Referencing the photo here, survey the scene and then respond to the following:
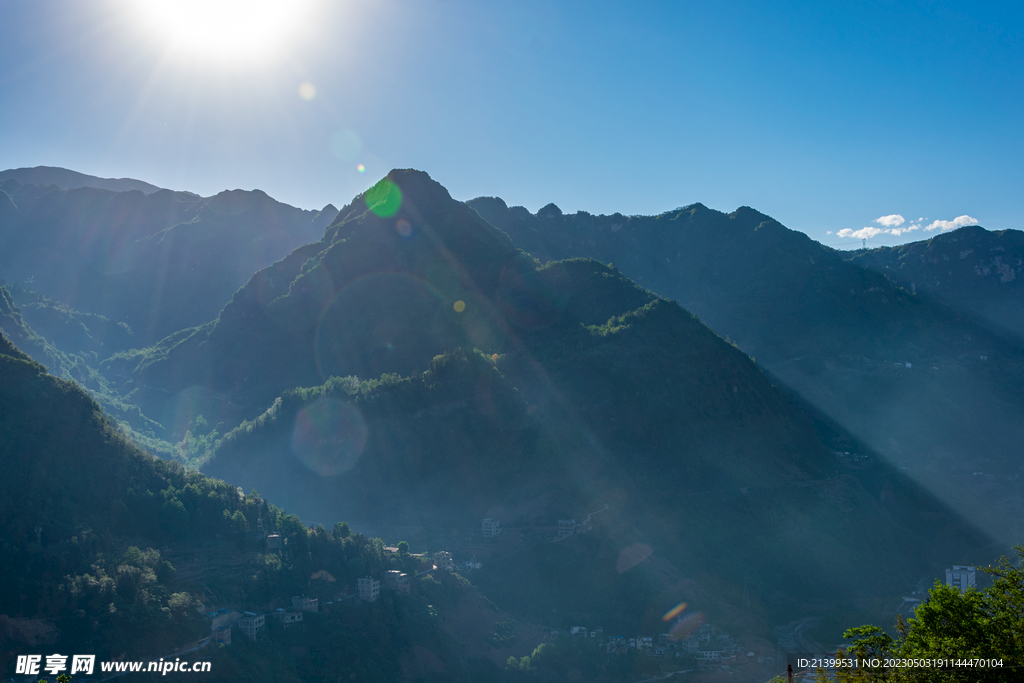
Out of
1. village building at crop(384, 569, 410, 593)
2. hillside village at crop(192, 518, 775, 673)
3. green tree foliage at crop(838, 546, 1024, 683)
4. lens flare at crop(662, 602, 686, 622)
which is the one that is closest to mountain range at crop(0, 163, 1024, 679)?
lens flare at crop(662, 602, 686, 622)

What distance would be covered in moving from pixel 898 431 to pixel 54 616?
153499 mm

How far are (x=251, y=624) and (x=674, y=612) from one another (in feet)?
142

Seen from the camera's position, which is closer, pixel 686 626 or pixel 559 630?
pixel 559 630

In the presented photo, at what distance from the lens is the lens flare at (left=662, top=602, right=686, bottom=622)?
7369 centimetres

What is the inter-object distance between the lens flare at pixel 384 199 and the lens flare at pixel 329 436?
60701mm

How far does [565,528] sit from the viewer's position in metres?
83.7

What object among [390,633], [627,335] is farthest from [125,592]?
[627,335]

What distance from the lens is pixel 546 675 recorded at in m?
61.9

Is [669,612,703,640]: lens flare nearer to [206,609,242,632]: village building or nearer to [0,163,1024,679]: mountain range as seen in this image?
[0,163,1024,679]: mountain range

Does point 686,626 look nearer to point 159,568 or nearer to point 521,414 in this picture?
point 521,414

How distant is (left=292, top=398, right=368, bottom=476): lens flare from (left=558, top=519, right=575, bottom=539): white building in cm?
3079

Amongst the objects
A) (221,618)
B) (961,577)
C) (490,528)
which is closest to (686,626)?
(490,528)

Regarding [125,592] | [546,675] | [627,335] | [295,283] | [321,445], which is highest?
[295,283]

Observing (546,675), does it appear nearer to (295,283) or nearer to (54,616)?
(54,616)
